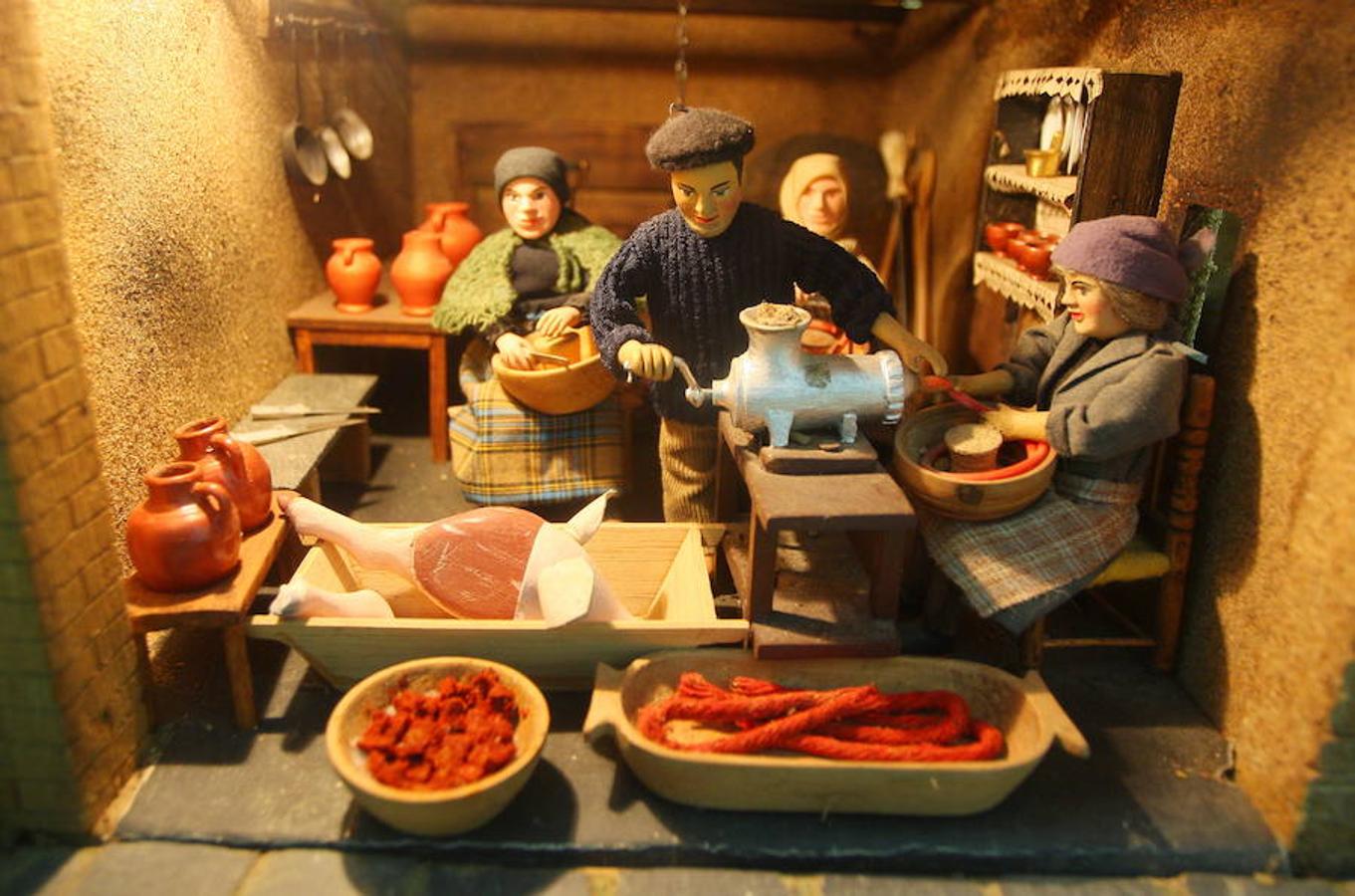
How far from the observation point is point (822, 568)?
293 centimetres

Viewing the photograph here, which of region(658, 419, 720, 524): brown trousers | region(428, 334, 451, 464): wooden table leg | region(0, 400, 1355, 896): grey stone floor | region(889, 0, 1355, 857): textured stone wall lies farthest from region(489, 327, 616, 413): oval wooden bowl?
region(889, 0, 1355, 857): textured stone wall

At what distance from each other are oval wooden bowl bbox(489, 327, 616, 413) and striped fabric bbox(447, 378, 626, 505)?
0.21 feet

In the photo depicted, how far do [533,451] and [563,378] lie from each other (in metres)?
0.32

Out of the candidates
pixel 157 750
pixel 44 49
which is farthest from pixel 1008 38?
pixel 157 750

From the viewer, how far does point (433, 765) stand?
91.5 inches

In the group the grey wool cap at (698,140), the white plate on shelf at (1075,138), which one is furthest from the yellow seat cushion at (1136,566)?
the grey wool cap at (698,140)

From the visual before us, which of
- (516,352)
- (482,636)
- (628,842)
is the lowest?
(628,842)

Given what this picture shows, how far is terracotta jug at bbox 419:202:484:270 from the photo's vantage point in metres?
4.44

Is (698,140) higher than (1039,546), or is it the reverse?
(698,140)

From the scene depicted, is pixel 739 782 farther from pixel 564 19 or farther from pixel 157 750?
pixel 564 19

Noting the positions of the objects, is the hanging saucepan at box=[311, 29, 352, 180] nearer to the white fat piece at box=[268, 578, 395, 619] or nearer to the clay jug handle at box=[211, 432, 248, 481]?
the clay jug handle at box=[211, 432, 248, 481]

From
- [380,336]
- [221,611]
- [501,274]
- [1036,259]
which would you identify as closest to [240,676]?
[221,611]

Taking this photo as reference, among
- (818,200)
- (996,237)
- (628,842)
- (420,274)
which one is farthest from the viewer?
(420,274)

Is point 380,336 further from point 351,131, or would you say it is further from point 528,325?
point 351,131
